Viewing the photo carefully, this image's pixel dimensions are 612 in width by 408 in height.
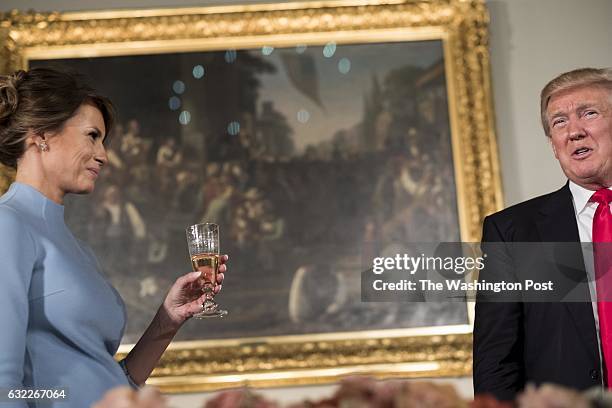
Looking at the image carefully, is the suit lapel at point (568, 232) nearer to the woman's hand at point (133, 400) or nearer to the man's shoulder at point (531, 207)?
the man's shoulder at point (531, 207)

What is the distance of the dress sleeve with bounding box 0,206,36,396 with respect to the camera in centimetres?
160

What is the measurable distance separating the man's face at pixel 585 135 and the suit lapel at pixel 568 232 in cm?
9

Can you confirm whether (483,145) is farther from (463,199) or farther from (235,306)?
(235,306)

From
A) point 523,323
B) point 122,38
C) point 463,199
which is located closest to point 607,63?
point 463,199

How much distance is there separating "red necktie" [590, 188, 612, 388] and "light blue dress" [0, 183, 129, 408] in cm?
136

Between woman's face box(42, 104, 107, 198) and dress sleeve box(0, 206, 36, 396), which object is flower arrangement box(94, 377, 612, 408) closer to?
dress sleeve box(0, 206, 36, 396)

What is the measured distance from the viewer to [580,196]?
2.47 meters

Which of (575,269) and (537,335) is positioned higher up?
(575,269)

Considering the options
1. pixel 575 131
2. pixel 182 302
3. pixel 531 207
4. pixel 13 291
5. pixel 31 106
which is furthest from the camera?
pixel 531 207

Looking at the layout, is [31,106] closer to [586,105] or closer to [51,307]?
[51,307]

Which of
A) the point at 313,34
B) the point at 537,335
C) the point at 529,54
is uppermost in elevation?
the point at 313,34

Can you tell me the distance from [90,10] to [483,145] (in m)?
2.31

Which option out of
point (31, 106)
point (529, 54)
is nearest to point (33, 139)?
point (31, 106)

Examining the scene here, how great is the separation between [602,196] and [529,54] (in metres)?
2.09
